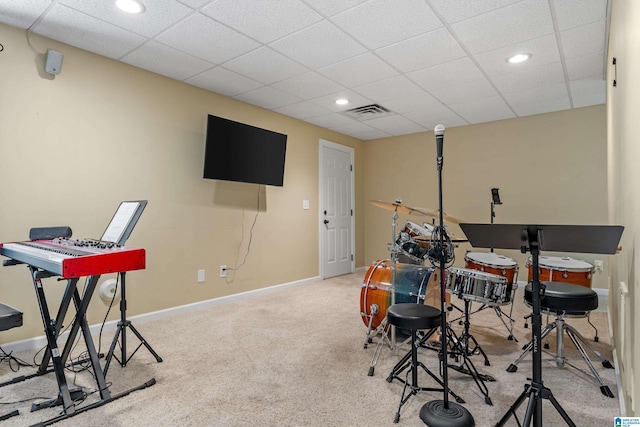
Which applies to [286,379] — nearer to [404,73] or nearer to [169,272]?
[169,272]

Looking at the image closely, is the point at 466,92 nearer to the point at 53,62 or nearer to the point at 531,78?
the point at 531,78

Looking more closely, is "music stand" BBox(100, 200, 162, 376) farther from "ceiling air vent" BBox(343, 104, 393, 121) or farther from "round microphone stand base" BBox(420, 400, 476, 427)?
"ceiling air vent" BBox(343, 104, 393, 121)

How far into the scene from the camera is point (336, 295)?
436 centimetres

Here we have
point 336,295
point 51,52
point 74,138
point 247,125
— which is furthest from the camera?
point 336,295

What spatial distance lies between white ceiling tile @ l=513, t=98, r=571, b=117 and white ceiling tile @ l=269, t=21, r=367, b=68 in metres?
2.61

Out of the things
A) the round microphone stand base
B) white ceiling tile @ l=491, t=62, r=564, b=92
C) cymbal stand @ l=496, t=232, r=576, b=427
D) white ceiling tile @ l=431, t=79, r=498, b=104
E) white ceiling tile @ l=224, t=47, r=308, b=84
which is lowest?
the round microphone stand base

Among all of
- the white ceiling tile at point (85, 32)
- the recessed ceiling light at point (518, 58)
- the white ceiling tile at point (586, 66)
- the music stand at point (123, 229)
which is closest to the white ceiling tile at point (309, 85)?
the white ceiling tile at point (85, 32)

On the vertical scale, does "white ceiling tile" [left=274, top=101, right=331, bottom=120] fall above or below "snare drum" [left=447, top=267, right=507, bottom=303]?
above

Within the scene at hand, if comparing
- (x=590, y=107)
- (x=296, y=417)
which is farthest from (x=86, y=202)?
(x=590, y=107)

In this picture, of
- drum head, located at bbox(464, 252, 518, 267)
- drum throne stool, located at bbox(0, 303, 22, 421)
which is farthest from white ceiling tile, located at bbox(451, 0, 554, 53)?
drum throne stool, located at bbox(0, 303, 22, 421)

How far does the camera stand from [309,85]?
12.1 feet

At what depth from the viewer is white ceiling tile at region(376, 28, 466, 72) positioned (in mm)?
2717

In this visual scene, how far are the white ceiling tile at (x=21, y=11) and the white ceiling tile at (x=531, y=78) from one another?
3.77 m

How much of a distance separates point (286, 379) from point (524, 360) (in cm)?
165
